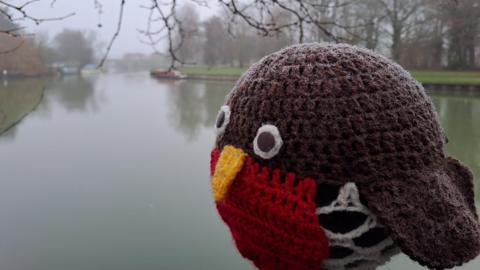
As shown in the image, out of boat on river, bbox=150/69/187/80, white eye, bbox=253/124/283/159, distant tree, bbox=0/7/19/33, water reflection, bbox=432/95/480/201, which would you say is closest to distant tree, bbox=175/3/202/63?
boat on river, bbox=150/69/187/80

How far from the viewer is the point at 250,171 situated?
20.9 inches

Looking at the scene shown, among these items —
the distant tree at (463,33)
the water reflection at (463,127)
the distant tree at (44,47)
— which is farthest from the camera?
the distant tree at (463,33)

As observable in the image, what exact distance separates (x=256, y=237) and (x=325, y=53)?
0.88 ft

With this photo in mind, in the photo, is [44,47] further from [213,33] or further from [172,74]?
[213,33]

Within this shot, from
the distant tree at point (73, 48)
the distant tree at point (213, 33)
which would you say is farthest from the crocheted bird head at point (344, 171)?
the distant tree at point (73, 48)

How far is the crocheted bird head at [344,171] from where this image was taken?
48cm

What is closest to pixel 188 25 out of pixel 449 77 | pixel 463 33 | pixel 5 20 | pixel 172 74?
pixel 5 20

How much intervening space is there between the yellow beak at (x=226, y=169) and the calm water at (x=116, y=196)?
1.01 m

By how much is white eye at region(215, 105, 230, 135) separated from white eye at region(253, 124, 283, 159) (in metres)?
0.08

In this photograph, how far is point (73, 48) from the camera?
18750 mm

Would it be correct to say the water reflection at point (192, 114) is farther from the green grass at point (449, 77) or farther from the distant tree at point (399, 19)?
the distant tree at point (399, 19)

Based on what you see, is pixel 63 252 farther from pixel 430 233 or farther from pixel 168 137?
pixel 168 137

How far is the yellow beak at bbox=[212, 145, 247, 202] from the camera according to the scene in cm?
53

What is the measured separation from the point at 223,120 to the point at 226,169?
8 cm
